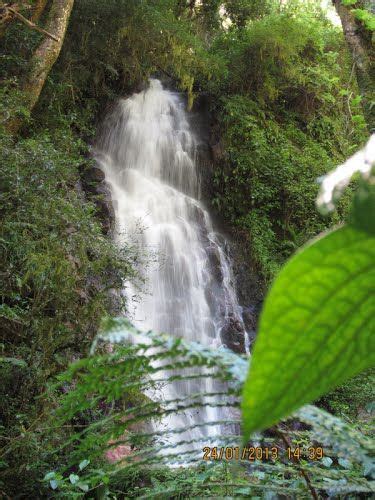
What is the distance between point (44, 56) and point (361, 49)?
5198 mm

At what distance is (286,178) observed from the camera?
1002cm

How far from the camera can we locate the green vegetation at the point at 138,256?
2.69 ft

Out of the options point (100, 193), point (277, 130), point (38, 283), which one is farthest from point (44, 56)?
point (277, 130)

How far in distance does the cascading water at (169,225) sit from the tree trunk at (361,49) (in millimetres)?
3486

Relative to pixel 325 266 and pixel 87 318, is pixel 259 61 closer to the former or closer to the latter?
pixel 87 318

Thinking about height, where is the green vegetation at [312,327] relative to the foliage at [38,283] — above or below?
below

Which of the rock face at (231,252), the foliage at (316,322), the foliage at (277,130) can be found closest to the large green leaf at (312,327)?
the foliage at (316,322)

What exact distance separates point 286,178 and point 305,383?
33.0ft

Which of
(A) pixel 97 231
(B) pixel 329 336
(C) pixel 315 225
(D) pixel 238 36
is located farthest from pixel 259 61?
(B) pixel 329 336

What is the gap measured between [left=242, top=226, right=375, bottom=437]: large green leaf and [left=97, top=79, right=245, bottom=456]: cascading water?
19.3 ft

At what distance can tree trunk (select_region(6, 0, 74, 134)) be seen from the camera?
23.0 ft

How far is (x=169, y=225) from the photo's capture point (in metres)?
8.77

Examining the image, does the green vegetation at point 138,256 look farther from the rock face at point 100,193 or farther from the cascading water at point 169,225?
the cascading water at point 169,225

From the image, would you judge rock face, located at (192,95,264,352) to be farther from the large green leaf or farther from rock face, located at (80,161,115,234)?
the large green leaf
